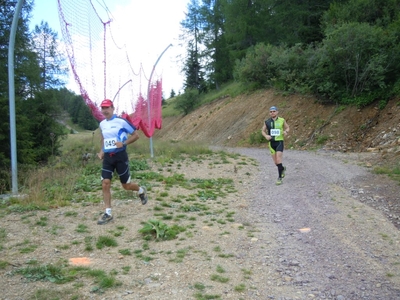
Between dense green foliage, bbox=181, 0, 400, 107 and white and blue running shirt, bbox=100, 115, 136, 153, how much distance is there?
48.4 feet

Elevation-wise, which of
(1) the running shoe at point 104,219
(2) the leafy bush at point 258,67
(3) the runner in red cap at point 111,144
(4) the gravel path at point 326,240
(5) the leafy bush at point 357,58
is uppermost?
(2) the leafy bush at point 258,67

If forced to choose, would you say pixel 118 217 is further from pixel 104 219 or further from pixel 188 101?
pixel 188 101

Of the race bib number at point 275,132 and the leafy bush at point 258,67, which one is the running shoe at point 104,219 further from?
the leafy bush at point 258,67

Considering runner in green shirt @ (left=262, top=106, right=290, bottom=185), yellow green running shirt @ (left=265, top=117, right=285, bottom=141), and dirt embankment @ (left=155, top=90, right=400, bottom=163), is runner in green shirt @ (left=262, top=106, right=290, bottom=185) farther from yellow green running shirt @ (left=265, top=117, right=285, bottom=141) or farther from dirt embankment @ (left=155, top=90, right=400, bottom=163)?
dirt embankment @ (left=155, top=90, right=400, bottom=163)

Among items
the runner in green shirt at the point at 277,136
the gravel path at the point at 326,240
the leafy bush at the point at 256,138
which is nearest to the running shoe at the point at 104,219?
the gravel path at the point at 326,240

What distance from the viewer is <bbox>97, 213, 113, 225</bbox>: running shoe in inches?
220

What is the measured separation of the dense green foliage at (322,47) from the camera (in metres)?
17.5

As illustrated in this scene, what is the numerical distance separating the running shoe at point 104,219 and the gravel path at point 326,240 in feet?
7.78

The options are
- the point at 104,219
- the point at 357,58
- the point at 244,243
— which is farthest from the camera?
the point at 357,58

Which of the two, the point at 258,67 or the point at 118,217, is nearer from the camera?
the point at 118,217

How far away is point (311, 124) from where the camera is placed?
2030 cm

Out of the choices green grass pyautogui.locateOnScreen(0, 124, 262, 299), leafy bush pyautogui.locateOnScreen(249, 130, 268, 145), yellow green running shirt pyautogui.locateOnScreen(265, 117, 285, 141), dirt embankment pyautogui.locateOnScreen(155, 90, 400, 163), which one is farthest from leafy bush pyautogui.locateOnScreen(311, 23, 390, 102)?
green grass pyautogui.locateOnScreen(0, 124, 262, 299)

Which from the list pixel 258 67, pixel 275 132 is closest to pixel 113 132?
pixel 275 132

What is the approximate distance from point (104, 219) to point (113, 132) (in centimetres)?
142
